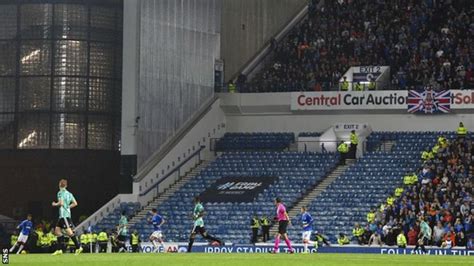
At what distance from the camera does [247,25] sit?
2707 inches

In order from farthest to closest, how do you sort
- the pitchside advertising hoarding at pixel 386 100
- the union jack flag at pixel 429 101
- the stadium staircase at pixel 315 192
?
the union jack flag at pixel 429 101
the pitchside advertising hoarding at pixel 386 100
the stadium staircase at pixel 315 192

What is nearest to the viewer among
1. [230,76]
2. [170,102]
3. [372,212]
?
[372,212]

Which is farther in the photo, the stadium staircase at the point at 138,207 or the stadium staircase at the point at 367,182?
the stadium staircase at the point at 138,207

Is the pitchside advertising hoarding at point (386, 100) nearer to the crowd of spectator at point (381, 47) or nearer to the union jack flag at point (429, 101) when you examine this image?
the union jack flag at point (429, 101)

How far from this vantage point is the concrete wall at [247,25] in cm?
6712

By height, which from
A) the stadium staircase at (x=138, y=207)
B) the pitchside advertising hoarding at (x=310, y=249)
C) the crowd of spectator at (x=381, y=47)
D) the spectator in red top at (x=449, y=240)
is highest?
the crowd of spectator at (x=381, y=47)

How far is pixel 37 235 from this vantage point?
5397 cm

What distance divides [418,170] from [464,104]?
16.6ft

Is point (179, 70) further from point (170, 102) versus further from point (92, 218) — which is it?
point (92, 218)

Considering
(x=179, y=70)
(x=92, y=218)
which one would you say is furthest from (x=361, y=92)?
(x=92, y=218)

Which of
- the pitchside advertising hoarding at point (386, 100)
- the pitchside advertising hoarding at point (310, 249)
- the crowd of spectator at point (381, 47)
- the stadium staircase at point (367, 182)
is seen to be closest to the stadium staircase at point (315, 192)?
the stadium staircase at point (367, 182)

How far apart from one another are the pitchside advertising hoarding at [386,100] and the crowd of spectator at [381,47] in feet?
1.87

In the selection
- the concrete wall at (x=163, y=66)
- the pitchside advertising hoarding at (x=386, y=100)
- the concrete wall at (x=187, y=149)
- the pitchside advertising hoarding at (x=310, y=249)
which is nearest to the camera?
the pitchside advertising hoarding at (x=310, y=249)

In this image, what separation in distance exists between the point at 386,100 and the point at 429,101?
2.13 meters
